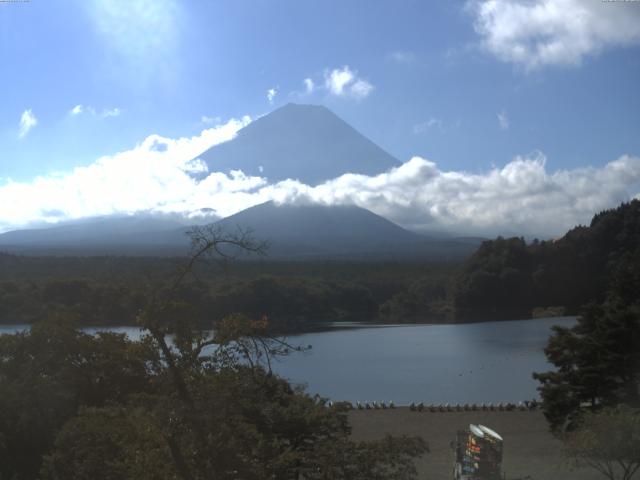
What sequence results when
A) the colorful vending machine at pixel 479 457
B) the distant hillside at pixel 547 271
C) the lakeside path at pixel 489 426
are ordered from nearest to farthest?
the colorful vending machine at pixel 479 457, the lakeside path at pixel 489 426, the distant hillside at pixel 547 271

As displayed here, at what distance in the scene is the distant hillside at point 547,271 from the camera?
3825 cm

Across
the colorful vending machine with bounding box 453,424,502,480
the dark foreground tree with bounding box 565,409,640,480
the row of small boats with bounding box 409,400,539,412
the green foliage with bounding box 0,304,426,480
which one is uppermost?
the green foliage with bounding box 0,304,426,480

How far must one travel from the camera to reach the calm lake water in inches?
723

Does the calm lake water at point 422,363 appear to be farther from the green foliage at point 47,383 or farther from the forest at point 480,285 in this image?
the green foliage at point 47,383

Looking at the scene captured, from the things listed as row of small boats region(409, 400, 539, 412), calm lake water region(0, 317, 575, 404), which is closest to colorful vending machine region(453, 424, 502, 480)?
row of small boats region(409, 400, 539, 412)

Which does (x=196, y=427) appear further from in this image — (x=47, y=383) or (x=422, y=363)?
(x=422, y=363)

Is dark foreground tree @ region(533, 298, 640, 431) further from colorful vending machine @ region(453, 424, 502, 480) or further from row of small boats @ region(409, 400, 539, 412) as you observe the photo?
row of small boats @ region(409, 400, 539, 412)

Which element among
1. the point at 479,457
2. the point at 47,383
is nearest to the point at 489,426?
the point at 479,457

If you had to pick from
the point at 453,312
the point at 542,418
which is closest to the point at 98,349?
the point at 542,418

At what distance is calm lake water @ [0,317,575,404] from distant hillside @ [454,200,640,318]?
5.87 m

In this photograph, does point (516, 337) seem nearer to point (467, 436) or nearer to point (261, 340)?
point (467, 436)

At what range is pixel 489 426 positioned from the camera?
1282 centimetres

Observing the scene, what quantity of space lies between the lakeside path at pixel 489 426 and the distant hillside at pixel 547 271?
2555 cm

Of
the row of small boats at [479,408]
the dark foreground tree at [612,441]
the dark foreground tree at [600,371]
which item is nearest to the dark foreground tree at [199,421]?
the dark foreground tree at [612,441]
